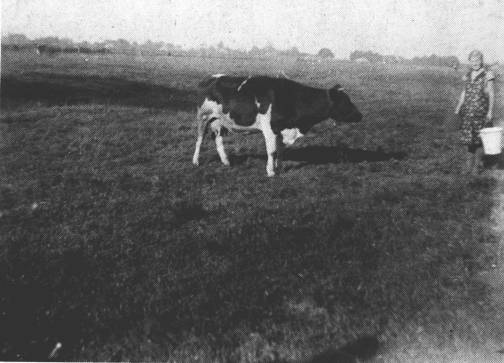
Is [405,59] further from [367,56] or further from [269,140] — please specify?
[269,140]

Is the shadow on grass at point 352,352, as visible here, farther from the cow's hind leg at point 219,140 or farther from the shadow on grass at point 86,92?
the shadow on grass at point 86,92

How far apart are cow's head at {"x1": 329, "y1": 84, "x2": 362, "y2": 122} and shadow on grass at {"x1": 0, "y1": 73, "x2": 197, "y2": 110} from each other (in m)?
11.5

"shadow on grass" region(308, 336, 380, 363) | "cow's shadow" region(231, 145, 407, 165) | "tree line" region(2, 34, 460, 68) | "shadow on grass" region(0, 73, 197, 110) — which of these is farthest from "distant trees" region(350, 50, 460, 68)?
"shadow on grass" region(308, 336, 380, 363)

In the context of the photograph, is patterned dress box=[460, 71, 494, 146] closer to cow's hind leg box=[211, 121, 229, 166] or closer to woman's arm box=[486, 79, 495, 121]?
woman's arm box=[486, 79, 495, 121]

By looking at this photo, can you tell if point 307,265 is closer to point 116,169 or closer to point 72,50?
point 116,169

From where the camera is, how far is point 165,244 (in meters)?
6.44

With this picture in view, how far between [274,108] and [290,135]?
0.82 m

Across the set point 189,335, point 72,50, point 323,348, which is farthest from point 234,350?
point 72,50

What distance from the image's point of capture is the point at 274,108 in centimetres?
996

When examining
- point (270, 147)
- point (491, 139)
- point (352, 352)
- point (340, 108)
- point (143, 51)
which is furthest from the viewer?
point (143, 51)

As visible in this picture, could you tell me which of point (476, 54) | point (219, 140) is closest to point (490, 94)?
point (476, 54)

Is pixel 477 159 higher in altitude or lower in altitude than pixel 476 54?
lower

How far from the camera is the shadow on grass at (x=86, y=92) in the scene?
19.6m

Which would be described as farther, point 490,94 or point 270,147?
point 270,147
